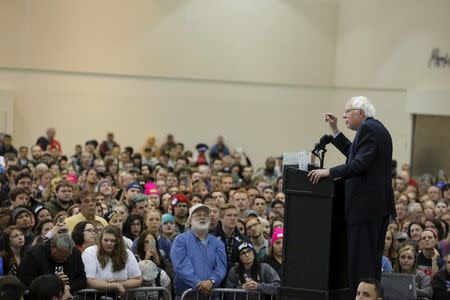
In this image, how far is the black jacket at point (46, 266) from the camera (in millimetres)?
7352

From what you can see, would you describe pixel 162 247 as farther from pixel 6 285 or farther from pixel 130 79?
pixel 130 79

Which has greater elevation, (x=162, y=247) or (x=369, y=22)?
(x=369, y=22)

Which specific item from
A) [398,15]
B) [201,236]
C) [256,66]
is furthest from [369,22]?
[201,236]

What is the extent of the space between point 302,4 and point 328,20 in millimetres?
853

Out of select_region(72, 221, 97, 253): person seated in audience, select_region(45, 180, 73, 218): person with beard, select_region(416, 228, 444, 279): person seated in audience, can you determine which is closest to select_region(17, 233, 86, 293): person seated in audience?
select_region(72, 221, 97, 253): person seated in audience

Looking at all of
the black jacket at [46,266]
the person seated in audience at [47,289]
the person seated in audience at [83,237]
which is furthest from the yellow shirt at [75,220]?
the person seated in audience at [47,289]

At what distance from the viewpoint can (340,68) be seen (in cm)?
2462

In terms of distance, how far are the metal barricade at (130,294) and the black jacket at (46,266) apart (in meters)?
0.07

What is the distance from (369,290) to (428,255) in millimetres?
4141

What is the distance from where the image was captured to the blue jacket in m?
8.16

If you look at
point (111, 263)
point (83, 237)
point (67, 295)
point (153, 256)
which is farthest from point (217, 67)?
point (67, 295)

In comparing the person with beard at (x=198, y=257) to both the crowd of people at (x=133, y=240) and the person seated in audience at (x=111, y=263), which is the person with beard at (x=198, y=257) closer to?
the crowd of people at (x=133, y=240)

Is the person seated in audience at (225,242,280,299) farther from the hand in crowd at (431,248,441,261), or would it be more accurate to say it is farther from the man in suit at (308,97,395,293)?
the hand in crowd at (431,248,441,261)

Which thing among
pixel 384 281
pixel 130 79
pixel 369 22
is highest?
pixel 369 22
